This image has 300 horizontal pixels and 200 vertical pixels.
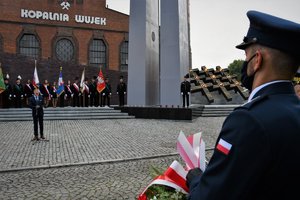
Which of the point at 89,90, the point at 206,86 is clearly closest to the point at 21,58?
the point at 89,90

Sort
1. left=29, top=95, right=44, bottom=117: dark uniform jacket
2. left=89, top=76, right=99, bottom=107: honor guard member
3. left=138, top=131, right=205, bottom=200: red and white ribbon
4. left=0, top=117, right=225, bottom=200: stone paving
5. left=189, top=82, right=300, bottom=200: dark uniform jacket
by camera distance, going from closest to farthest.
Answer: left=189, top=82, right=300, bottom=200: dark uniform jacket, left=138, top=131, right=205, bottom=200: red and white ribbon, left=0, top=117, right=225, bottom=200: stone paving, left=29, top=95, right=44, bottom=117: dark uniform jacket, left=89, top=76, right=99, bottom=107: honor guard member

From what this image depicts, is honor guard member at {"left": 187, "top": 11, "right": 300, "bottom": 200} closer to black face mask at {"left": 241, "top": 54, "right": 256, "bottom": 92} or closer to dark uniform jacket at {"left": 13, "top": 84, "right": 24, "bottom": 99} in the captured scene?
black face mask at {"left": 241, "top": 54, "right": 256, "bottom": 92}

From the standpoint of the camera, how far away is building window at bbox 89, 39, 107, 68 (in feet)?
141

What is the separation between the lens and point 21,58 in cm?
2542

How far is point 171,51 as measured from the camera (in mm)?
20484

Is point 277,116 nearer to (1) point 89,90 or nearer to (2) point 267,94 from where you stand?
(2) point 267,94

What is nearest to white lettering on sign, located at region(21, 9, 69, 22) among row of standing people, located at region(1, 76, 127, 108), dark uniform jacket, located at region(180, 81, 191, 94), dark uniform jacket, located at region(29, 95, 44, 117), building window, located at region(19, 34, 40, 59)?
building window, located at region(19, 34, 40, 59)

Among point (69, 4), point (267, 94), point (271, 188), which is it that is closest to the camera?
point (271, 188)

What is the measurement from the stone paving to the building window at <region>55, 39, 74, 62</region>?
29.5 metres

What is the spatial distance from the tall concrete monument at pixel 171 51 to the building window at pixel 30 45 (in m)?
24.7

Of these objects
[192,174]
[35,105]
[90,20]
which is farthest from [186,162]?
[90,20]

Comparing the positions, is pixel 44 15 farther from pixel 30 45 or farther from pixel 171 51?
pixel 171 51

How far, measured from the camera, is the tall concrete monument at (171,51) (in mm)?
20359

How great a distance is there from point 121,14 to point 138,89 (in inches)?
1013
